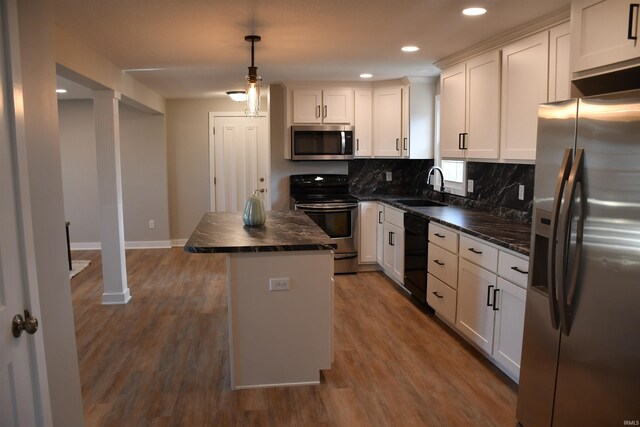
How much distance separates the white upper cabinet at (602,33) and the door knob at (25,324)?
2.54 m

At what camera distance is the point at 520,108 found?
338 centimetres

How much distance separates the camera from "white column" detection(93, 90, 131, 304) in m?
4.66

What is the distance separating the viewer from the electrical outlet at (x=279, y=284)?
9.76 feet

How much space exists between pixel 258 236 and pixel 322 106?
300 cm

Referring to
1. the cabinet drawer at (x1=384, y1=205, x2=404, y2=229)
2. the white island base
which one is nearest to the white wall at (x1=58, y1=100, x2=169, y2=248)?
the cabinet drawer at (x1=384, y1=205, x2=404, y2=229)

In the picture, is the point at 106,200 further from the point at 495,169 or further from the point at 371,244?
the point at 495,169

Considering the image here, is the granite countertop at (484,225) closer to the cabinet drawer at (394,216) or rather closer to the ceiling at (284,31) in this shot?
the cabinet drawer at (394,216)

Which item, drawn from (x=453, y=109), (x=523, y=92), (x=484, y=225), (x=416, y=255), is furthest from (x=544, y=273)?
(x=453, y=109)

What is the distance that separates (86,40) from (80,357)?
228 cm

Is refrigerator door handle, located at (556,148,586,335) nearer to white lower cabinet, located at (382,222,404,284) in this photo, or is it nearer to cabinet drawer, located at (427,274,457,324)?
cabinet drawer, located at (427,274,457,324)

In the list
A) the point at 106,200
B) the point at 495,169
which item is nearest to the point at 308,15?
the point at 495,169

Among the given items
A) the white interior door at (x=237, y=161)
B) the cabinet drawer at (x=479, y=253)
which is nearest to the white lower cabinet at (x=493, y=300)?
the cabinet drawer at (x=479, y=253)

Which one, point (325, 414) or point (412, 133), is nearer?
point (325, 414)

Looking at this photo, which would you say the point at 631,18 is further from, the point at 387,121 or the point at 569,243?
Answer: the point at 387,121
